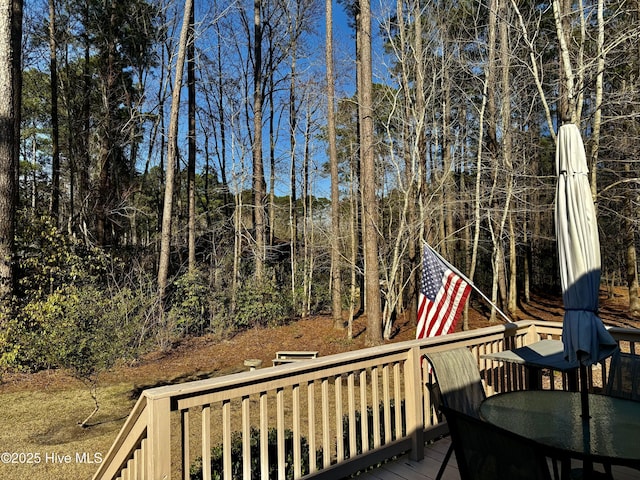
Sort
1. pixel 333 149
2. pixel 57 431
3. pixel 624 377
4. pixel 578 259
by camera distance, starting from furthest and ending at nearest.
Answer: pixel 333 149 < pixel 57 431 < pixel 624 377 < pixel 578 259

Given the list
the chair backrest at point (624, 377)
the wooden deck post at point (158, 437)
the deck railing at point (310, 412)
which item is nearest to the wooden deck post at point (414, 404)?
the deck railing at point (310, 412)

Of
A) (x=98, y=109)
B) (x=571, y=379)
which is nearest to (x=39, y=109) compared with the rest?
(x=98, y=109)

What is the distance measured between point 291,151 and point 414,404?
1457 centimetres

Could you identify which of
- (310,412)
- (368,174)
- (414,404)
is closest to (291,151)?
(368,174)

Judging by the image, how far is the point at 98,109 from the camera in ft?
49.8

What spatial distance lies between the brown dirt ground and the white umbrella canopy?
704cm

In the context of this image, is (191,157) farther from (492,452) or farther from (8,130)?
(492,452)

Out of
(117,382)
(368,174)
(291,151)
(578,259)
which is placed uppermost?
(291,151)

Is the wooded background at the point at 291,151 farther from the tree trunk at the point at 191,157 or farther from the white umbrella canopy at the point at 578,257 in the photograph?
the white umbrella canopy at the point at 578,257

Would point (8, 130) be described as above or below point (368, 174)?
above

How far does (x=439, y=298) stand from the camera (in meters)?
4.57

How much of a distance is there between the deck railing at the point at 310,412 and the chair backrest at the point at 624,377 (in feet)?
1.99

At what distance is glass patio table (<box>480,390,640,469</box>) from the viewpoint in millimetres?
1749

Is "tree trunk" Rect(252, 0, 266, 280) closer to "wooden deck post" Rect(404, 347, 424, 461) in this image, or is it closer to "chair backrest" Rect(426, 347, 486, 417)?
"wooden deck post" Rect(404, 347, 424, 461)
